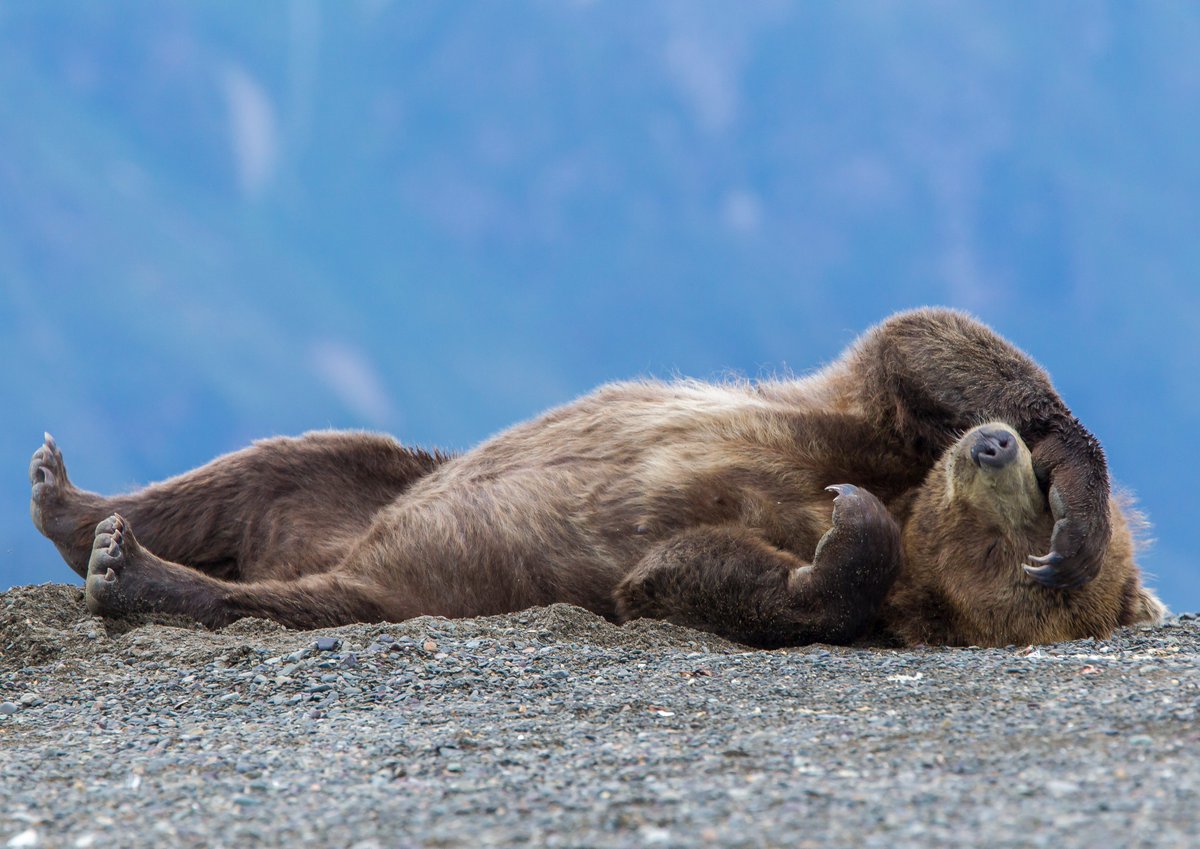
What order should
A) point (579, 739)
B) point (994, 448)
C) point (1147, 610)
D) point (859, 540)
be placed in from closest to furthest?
point (579, 739) < point (859, 540) < point (994, 448) < point (1147, 610)

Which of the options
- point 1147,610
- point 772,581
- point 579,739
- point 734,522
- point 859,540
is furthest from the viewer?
point 1147,610

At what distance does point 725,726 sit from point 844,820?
1071 millimetres

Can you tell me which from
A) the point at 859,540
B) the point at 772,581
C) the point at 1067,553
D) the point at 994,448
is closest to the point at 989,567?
the point at 1067,553

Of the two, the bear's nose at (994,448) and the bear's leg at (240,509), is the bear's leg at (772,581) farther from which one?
the bear's leg at (240,509)

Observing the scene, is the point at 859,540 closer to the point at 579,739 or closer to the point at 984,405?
the point at 984,405

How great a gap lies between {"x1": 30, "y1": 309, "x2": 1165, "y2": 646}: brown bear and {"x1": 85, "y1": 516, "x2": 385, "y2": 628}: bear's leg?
1 centimetres

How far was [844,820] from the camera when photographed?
2529 mm

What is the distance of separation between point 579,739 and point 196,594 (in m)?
2.98

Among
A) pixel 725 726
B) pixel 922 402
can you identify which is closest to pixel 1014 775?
pixel 725 726

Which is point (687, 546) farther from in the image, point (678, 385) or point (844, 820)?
point (844, 820)

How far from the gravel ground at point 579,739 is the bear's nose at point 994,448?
2.56 feet

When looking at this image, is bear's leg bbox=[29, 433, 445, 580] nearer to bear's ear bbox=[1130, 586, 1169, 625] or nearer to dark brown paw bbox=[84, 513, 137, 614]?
dark brown paw bbox=[84, 513, 137, 614]

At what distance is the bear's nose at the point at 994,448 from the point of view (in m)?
5.18

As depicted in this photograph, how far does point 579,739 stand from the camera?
3.52 m
